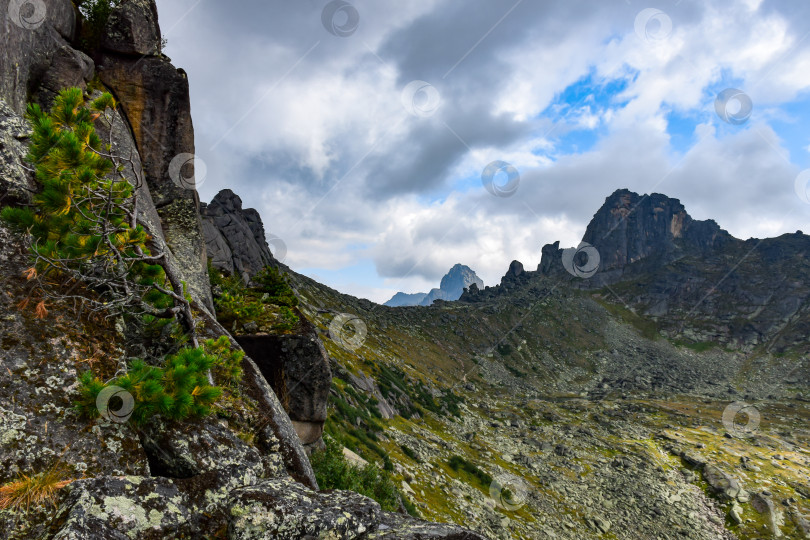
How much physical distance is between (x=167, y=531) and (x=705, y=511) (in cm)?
5276

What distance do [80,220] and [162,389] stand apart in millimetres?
3251

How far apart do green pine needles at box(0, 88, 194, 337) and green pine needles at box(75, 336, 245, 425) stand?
1262 mm

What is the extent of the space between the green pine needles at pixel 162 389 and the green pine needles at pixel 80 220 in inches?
49.7

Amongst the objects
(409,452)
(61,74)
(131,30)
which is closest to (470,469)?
(409,452)

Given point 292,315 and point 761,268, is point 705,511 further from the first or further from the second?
point 761,268

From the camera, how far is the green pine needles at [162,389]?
5.68m

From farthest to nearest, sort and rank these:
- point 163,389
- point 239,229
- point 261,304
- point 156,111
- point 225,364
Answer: point 239,229 → point 261,304 → point 156,111 → point 225,364 → point 163,389

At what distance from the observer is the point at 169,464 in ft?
19.4

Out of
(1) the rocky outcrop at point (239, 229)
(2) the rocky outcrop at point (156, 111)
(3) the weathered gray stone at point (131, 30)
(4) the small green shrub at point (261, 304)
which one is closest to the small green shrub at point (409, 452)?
(4) the small green shrub at point (261, 304)

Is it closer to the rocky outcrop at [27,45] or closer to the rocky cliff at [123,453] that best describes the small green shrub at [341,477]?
the rocky cliff at [123,453]

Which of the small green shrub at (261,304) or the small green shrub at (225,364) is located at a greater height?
the small green shrub at (261,304)

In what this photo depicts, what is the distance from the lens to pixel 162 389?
580cm

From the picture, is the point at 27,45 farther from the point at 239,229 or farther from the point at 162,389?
the point at 239,229

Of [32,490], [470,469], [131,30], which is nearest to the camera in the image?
[32,490]
